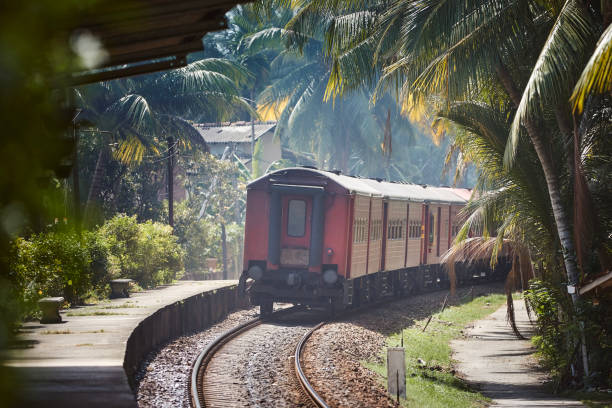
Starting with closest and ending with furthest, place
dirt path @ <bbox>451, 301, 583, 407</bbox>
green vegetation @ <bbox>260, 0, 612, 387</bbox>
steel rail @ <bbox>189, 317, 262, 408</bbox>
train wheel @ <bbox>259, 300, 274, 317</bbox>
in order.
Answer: steel rail @ <bbox>189, 317, 262, 408</bbox> → green vegetation @ <bbox>260, 0, 612, 387</bbox> → dirt path @ <bbox>451, 301, 583, 407</bbox> → train wheel @ <bbox>259, 300, 274, 317</bbox>

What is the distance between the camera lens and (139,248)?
70.0 ft

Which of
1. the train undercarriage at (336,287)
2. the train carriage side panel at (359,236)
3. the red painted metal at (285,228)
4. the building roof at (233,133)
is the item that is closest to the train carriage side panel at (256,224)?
the red painted metal at (285,228)

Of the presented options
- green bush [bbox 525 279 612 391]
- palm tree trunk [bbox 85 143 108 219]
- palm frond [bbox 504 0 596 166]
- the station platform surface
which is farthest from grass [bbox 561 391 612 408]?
palm tree trunk [bbox 85 143 108 219]

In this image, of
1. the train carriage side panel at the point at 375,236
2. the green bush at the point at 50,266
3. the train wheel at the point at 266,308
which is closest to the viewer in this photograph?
the green bush at the point at 50,266

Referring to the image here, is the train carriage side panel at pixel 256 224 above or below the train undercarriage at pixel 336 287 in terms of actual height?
above

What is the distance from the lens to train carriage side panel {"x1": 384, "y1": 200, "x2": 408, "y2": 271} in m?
22.6

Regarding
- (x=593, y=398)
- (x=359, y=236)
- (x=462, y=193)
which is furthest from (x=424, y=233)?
(x=593, y=398)

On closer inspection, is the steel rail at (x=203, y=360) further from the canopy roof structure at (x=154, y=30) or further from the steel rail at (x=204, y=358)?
the canopy roof structure at (x=154, y=30)

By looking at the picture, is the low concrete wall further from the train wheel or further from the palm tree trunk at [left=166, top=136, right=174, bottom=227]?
the palm tree trunk at [left=166, top=136, right=174, bottom=227]

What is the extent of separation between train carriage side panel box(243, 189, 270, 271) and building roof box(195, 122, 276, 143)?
3038cm

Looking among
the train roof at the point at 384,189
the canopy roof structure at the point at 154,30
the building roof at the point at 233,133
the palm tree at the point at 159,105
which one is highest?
the building roof at the point at 233,133

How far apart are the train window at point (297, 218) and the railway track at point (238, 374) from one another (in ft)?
8.67

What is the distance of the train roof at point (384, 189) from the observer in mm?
18906

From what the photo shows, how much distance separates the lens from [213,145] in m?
50.3
